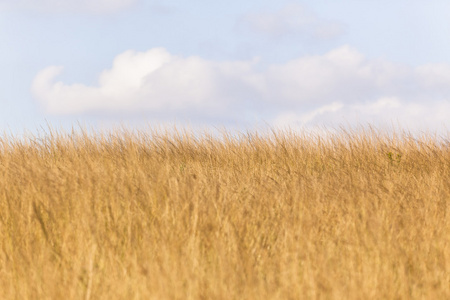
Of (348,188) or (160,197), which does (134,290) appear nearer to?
(160,197)

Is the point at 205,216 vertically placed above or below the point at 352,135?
below

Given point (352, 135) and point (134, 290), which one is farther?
point (352, 135)

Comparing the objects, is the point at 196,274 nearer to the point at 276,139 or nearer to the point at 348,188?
the point at 348,188

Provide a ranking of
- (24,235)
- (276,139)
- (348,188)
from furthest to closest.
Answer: (276,139) < (348,188) < (24,235)

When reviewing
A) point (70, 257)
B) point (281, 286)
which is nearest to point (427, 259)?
point (281, 286)

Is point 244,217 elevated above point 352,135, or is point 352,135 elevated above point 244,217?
point 352,135

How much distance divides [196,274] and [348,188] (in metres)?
2.14

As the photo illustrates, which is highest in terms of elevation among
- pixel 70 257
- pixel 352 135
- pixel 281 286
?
pixel 352 135

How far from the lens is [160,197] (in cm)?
364

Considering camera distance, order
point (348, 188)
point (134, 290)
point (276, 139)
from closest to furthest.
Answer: point (134, 290) < point (348, 188) < point (276, 139)

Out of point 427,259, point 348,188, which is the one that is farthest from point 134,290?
point 348,188

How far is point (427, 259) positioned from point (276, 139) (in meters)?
5.35

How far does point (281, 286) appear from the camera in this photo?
8.35 feet

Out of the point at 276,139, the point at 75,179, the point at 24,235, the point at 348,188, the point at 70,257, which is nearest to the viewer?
the point at 70,257
